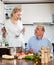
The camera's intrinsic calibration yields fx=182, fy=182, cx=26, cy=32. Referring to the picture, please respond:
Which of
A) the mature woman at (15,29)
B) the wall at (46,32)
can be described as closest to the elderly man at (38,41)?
the wall at (46,32)

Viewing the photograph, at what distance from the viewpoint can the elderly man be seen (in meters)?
2.46

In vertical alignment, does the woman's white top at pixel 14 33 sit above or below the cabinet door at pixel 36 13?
below

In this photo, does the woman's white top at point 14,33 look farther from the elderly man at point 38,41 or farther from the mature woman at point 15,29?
the elderly man at point 38,41

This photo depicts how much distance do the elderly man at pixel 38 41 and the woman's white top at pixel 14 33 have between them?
169 mm

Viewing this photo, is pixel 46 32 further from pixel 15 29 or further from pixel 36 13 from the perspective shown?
pixel 15 29

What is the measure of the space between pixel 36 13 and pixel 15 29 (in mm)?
375

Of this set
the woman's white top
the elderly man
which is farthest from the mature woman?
the elderly man

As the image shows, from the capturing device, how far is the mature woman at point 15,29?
2594 millimetres

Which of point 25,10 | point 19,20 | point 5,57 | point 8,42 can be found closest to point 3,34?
point 8,42

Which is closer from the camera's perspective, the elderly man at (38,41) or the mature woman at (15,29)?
the elderly man at (38,41)

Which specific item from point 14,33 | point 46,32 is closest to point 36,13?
point 46,32

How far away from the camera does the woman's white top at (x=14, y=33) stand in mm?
2596

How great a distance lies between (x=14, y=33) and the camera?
8.56 feet

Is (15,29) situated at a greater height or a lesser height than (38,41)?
greater
